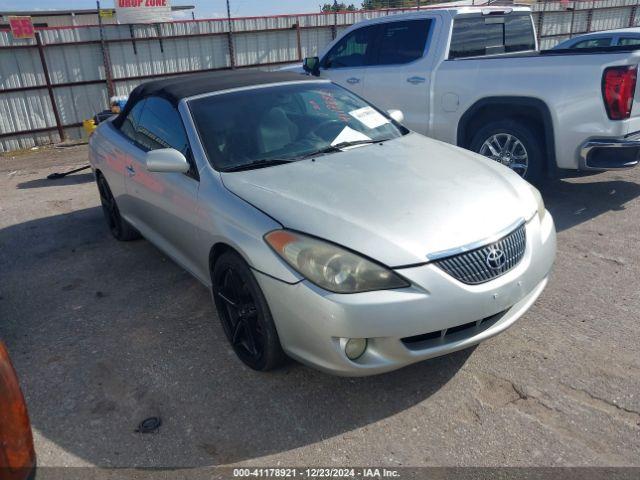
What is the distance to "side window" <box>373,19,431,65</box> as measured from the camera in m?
6.29

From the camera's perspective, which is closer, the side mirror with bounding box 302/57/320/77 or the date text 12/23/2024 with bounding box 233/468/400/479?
the date text 12/23/2024 with bounding box 233/468/400/479

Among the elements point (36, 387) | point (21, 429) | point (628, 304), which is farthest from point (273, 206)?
point (628, 304)

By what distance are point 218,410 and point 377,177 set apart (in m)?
1.58

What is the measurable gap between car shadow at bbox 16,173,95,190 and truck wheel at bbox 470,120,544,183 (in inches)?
222

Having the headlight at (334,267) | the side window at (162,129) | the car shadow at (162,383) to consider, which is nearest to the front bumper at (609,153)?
the car shadow at (162,383)

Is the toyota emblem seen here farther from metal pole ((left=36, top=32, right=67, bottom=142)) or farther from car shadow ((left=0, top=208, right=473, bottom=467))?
metal pole ((left=36, top=32, right=67, bottom=142))

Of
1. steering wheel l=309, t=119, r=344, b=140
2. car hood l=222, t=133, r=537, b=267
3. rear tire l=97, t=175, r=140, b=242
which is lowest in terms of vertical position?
rear tire l=97, t=175, r=140, b=242

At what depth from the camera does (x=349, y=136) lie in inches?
153

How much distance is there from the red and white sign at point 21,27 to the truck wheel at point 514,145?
9431mm

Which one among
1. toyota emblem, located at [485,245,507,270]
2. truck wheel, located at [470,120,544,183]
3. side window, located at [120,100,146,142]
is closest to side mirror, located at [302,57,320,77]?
truck wheel, located at [470,120,544,183]

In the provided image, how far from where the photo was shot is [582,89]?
15.9ft

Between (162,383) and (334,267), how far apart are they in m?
1.32

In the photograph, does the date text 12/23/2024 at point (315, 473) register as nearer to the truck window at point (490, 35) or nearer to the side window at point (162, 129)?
the side window at point (162, 129)

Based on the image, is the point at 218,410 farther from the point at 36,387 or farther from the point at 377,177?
the point at 377,177
